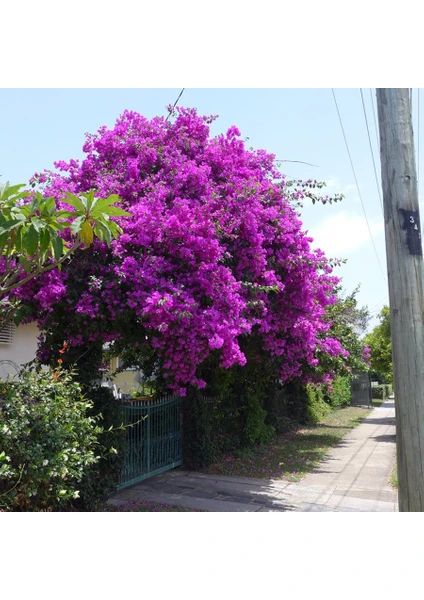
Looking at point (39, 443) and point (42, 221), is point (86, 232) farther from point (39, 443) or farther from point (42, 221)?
point (39, 443)

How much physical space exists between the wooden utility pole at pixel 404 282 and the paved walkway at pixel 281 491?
4.49 meters

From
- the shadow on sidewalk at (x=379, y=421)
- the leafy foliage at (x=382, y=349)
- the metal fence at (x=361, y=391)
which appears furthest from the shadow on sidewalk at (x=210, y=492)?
the metal fence at (x=361, y=391)

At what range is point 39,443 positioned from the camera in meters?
5.27

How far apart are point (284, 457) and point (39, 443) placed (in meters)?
8.26

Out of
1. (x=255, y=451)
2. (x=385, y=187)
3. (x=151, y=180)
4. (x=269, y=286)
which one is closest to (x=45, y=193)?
(x=151, y=180)

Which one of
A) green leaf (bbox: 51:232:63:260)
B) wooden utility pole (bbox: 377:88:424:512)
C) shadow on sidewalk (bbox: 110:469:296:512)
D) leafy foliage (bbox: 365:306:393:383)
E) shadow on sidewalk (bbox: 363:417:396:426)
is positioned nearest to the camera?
wooden utility pole (bbox: 377:88:424:512)

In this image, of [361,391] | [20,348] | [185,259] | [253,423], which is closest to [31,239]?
[185,259]

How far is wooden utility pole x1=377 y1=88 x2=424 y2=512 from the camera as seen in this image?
385 cm

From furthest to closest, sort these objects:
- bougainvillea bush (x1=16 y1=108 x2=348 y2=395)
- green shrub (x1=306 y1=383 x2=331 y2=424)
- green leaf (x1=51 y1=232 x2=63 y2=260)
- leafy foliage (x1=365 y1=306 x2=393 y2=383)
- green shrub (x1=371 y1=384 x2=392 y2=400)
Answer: green shrub (x1=371 y1=384 x2=392 y2=400)
green shrub (x1=306 y1=383 x2=331 y2=424)
leafy foliage (x1=365 y1=306 x2=393 y2=383)
bougainvillea bush (x1=16 y1=108 x2=348 y2=395)
green leaf (x1=51 y1=232 x2=63 y2=260)

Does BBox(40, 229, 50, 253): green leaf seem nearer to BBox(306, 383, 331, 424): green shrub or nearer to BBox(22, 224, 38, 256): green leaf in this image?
BBox(22, 224, 38, 256): green leaf

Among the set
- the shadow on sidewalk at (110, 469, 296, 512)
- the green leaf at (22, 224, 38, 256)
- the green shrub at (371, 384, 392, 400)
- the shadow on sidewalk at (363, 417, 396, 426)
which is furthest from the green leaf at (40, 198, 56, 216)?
the green shrub at (371, 384, 392, 400)

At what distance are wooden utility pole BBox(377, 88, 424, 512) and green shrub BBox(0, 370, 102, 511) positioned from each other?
10.6ft

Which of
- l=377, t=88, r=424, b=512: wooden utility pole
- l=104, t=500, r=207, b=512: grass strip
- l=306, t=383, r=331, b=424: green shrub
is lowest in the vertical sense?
l=104, t=500, r=207, b=512: grass strip

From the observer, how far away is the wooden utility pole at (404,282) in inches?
152
